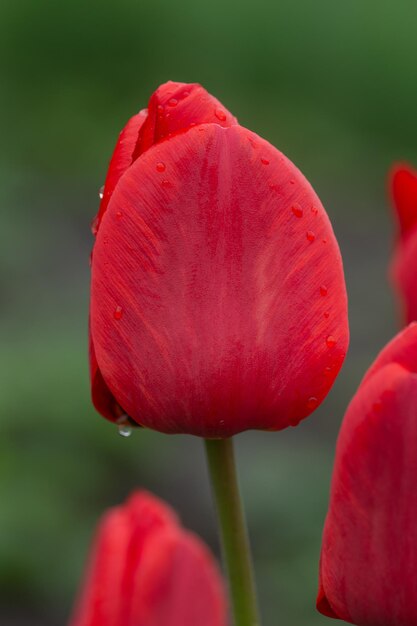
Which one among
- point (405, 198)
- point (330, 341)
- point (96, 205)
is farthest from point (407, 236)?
point (96, 205)

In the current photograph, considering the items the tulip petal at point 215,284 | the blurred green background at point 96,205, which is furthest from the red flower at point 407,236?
the blurred green background at point 96,205

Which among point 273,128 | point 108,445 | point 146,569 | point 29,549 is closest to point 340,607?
point 146,569

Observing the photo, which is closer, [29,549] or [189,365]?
[189,365]

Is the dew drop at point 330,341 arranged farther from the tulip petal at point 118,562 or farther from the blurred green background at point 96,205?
the blurred green background at point 96,205

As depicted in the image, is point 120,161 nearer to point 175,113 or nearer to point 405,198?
point 175,113

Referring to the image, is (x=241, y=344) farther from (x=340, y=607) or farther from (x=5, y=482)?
(x=5, y=482)
